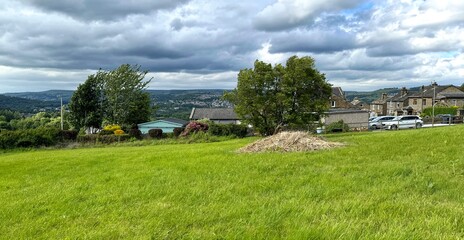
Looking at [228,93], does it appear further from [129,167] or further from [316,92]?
[129,167]

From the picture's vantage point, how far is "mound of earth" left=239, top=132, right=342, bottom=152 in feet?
33.1

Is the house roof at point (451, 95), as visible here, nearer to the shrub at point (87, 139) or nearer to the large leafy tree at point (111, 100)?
the large leafy tree at point (111, 100)

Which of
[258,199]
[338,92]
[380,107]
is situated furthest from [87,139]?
[380,107]

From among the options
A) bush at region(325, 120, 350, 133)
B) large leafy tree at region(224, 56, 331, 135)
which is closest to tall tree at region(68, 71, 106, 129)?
bush at region(325, 120, 350, 133)

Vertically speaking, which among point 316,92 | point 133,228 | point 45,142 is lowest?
point 45,142

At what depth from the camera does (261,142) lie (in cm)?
1130

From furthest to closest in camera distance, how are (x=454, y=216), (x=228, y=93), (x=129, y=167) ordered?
(x=228, y=93) → (x=129, y=167) → (x=454, y=216)

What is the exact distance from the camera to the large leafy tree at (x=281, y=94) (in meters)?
21.2

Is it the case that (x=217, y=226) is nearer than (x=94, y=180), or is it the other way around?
(x=217, y=226)

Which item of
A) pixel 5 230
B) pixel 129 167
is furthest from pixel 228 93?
pixel 5 230

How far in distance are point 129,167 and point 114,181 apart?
1930 mm

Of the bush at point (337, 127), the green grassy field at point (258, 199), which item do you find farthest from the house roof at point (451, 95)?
the green grassy field at point (258, 199)

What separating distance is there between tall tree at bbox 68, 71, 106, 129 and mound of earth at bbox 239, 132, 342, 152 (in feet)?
143

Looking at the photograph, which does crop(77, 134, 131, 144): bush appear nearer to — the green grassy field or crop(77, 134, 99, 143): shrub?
Answer: crop(77, 134, 99, 143): shrub
